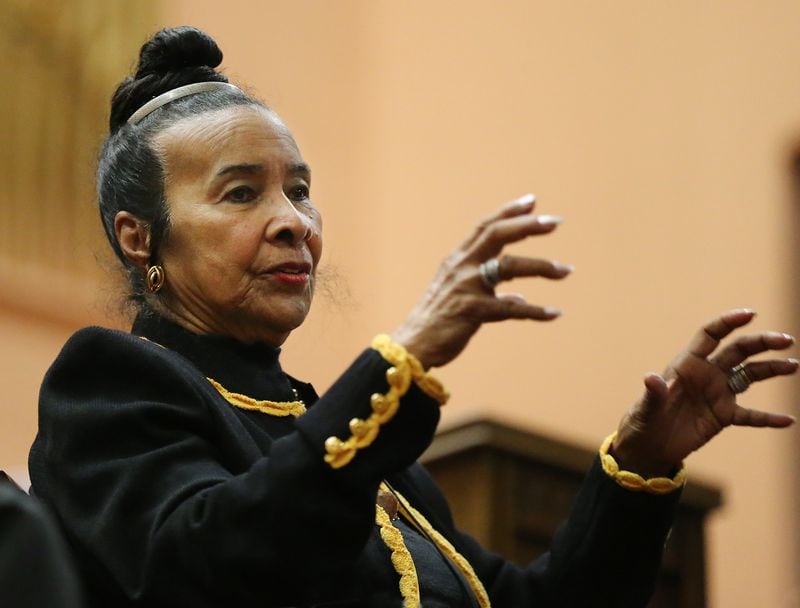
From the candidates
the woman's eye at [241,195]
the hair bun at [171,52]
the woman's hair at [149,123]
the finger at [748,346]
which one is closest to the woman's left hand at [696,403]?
the finger at [748,346]

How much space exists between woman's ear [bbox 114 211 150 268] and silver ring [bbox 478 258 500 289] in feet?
2.37

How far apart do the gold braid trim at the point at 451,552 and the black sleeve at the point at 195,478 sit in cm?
27

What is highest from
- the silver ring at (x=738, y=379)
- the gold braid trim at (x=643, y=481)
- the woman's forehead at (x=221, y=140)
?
the woman's forehead at (x=221, y=140)

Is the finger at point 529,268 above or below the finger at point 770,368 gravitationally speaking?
above

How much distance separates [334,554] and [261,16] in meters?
4.18

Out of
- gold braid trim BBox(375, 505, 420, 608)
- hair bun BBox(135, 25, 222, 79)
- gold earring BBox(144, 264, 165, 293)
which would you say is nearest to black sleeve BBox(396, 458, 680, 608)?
gold braid trim BBox(375, 505, 420, 608)

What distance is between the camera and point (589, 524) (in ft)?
7.52

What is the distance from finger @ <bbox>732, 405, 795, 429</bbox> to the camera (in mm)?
2160

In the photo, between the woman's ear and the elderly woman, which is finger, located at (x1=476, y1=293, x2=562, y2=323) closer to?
the elderly woman

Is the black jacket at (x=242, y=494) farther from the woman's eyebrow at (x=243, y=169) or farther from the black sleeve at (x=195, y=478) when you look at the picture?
the woman's eyebrow at (x=243, y=169)

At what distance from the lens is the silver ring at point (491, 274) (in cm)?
173

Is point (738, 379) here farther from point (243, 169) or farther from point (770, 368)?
point (243, 169)

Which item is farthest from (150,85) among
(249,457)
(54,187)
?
(54,187)

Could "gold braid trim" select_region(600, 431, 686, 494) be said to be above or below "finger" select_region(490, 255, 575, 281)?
below
